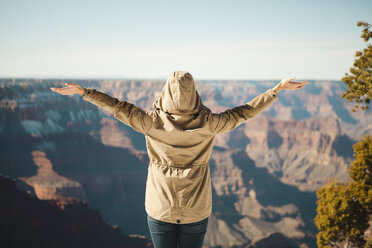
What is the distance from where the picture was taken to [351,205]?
28.2ft

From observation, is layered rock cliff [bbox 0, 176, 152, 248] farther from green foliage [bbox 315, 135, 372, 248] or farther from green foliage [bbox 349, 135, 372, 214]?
green foliage [bbox 349, 135, 372, 214]

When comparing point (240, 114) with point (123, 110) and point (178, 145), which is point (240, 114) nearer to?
point (178, 145)

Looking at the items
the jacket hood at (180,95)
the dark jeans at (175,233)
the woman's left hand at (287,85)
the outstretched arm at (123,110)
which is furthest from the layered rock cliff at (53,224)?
the woman's left hand at (287,85)

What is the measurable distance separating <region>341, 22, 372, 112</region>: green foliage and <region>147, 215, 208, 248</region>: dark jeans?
6.16 m

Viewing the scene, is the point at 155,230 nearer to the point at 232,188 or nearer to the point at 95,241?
the point at 95,241

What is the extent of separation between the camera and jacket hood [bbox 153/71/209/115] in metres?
2.13

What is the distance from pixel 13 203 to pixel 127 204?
29.8 metres

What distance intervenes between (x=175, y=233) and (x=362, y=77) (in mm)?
7240

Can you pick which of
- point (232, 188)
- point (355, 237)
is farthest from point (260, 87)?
point (355, 237)

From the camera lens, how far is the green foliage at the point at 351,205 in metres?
8.01

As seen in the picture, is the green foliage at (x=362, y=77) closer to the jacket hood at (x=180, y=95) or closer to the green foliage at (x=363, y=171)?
the green foliage at (x=363, y=171)

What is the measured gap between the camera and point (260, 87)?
7461 inches

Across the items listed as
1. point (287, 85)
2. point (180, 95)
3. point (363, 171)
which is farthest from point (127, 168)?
point (180, 95)

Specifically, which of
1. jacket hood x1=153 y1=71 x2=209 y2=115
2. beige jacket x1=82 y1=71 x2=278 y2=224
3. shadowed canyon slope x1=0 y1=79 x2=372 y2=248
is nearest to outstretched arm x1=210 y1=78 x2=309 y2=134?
beige jacket x1=82 y1=71 x2=278 y2=224
